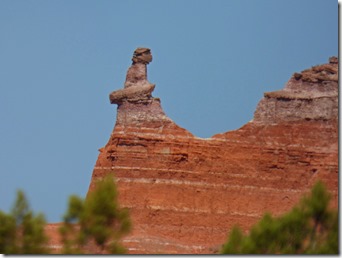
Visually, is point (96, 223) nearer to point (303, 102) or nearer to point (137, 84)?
point (137, 84)

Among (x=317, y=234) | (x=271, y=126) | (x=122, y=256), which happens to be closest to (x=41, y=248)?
(x=122, y=256)

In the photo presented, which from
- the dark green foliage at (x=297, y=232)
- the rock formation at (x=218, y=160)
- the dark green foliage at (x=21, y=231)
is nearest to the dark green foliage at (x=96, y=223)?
the dark green foliage at (x=21, y=231)

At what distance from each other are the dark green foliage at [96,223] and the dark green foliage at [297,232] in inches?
141

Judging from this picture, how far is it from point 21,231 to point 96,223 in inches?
107

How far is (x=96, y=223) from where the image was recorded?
41719 mm

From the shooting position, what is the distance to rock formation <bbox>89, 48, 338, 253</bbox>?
2511 inches

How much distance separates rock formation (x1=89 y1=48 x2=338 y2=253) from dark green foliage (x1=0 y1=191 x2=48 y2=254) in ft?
65.3

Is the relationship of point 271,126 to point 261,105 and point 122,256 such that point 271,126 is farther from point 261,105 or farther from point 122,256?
point 122,256

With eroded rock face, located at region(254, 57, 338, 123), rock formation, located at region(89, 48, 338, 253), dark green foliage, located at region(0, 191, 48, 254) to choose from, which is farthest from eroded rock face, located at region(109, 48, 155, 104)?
dark green foliage, located at region(0, 191, 48, 254)

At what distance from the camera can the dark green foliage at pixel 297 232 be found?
41.5 metres

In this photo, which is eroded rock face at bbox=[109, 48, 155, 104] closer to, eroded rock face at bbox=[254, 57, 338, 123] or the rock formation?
the rock formation

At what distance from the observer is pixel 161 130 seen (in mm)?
64625

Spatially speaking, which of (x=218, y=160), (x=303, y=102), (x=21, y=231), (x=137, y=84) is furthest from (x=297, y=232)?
(x=137, y=84)

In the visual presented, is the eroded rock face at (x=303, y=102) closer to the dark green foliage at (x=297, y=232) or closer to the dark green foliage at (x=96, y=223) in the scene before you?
the dark green foliage at (x=297, y=232)
